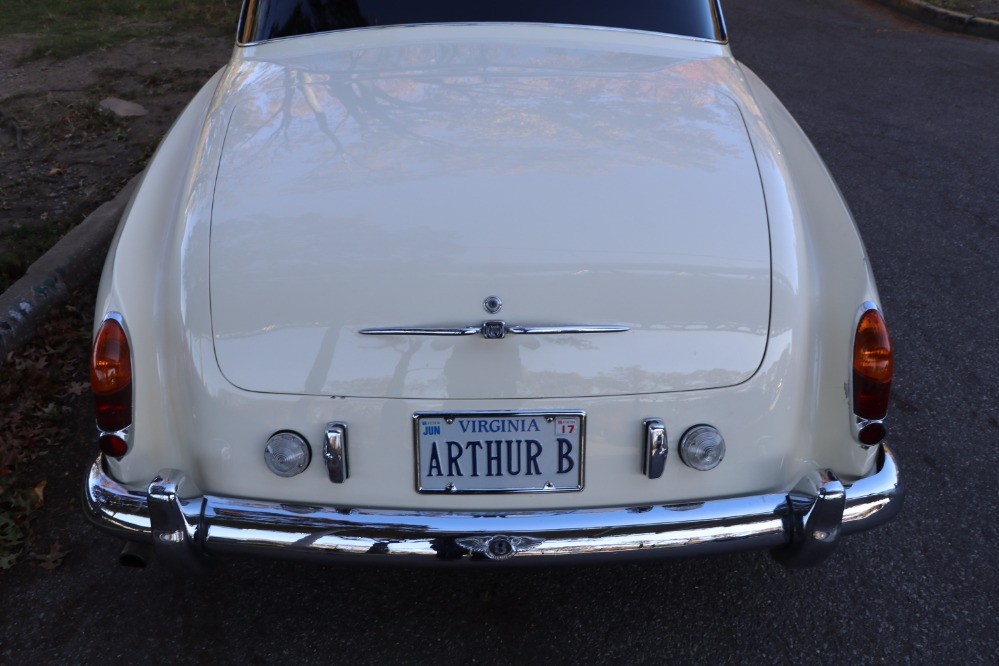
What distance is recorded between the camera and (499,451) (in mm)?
2041

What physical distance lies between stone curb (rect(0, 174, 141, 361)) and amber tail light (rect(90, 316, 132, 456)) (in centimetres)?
187

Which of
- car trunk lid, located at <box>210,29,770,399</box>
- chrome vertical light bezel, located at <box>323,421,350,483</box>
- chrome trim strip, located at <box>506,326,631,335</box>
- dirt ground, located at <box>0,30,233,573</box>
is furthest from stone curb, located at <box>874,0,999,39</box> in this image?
chrome vertical light bezel, located at <box>323,421,350,483</box>

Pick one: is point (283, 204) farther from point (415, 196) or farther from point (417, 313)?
point (417, 313)

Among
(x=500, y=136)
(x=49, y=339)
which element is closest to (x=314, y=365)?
(x=500, y=136)

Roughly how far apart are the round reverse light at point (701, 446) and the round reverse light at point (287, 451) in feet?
2.75

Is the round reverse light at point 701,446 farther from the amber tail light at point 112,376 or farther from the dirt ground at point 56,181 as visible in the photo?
the dirt ground at point 56,181

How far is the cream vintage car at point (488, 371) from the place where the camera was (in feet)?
6.59

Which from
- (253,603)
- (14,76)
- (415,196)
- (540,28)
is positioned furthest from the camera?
(14,76)

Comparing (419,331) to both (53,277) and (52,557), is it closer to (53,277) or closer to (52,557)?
(52,557)

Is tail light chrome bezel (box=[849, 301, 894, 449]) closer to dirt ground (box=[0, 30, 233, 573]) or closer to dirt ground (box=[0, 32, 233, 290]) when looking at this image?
dirt ground (box=[0, 30, 233, 573])

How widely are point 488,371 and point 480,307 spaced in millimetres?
140

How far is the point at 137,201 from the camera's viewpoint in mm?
2496

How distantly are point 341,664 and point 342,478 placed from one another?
611 mm

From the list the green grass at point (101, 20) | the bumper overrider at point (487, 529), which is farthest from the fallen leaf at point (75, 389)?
the green grass at point (101, 20)
